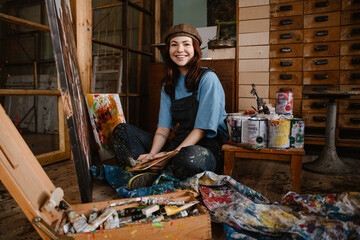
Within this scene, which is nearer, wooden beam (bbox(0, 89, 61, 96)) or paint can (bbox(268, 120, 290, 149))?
paint can (bbox(268, 120, 290, 149))

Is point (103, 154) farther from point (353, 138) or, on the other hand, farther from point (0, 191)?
point (353, 138)

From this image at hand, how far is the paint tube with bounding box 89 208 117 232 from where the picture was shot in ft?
2.60

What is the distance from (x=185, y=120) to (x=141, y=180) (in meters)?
0.51

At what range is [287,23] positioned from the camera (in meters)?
2.59

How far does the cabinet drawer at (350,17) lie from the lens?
2373 mm

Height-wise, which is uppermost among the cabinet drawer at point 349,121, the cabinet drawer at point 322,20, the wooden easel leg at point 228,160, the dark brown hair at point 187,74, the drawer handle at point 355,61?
the cabinet drawer at point 322,20

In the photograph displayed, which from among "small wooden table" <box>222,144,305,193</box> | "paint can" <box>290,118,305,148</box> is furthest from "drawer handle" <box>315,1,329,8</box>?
"small wooden table" <box>222,144,305,193</box>

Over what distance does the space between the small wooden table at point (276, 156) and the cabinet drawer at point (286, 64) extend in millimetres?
1579

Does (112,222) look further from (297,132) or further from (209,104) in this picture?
(297,132)

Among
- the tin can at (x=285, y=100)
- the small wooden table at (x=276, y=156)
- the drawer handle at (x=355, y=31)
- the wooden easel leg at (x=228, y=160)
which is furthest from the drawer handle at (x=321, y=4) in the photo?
the wooden easel leg at (x=228, y=160)

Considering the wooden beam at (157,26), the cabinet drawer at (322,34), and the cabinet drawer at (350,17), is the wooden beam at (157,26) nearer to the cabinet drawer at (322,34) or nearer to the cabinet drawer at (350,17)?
the cabinet drawer at (322,34)

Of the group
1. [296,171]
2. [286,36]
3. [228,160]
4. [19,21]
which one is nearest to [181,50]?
[228,160]

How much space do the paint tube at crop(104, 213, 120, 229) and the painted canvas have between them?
4.52 feet

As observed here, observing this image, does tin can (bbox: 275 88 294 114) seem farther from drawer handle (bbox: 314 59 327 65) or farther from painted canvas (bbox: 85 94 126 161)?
painted canvas (bbox: 85 94 126 161)
